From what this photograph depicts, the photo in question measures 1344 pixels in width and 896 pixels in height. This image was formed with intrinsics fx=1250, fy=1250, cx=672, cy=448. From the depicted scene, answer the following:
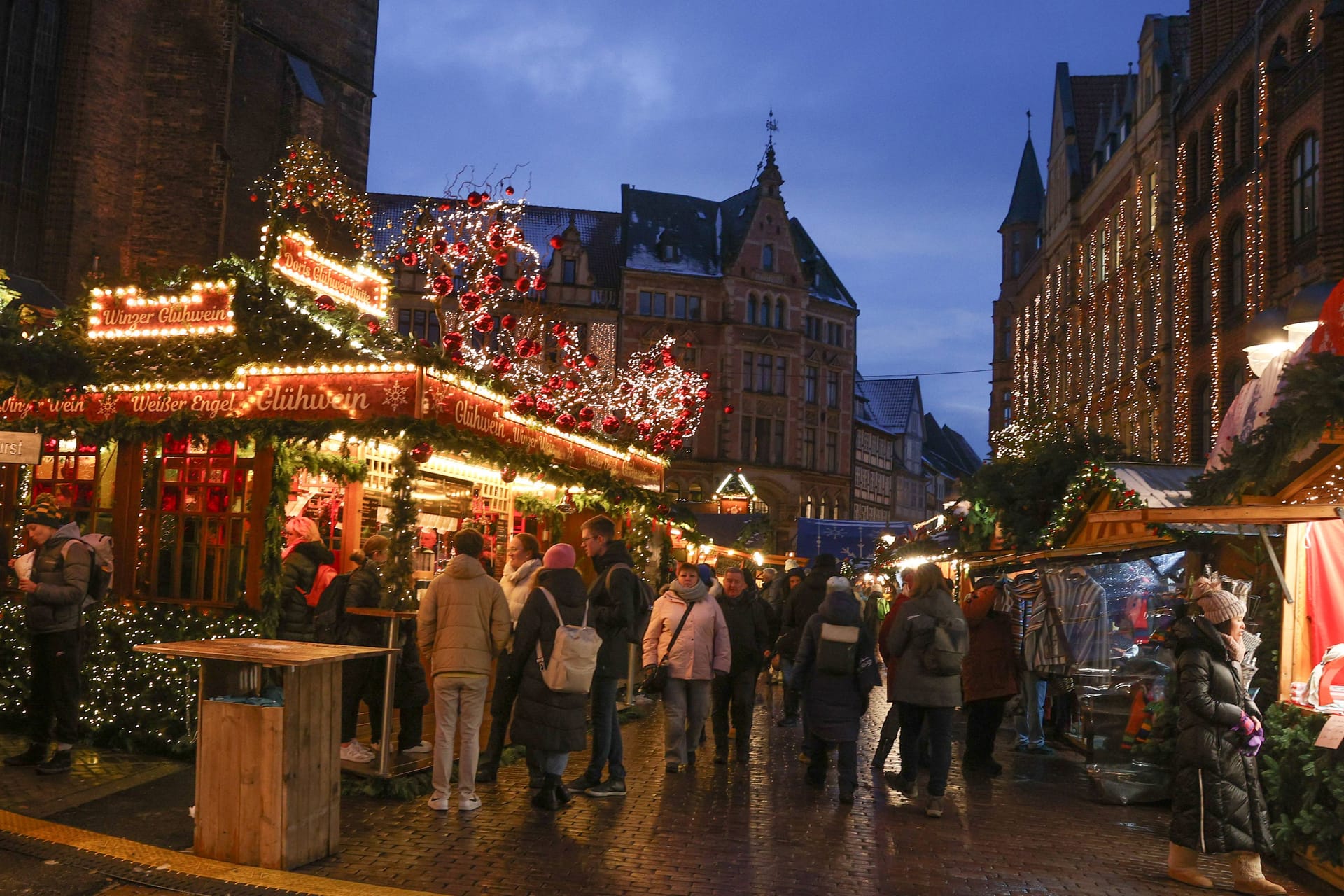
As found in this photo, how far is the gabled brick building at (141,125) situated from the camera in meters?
27.5

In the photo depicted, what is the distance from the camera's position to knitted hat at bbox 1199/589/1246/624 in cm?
670

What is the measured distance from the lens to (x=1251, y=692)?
7918 mm

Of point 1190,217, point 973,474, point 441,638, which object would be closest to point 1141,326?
point 1190,217

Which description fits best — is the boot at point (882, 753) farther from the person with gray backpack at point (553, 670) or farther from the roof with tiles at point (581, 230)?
the roof with tiles at point (581, 230)

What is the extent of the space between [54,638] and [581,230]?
5324 cm

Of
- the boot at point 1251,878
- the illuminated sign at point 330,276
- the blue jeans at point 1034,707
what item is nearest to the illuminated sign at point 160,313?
the illuminated sign at point 330,276

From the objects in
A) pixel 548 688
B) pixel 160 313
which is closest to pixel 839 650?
pixel 548 688

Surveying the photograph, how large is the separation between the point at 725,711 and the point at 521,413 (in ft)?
12.0

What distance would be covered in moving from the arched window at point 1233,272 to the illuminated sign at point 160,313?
21.4 meters

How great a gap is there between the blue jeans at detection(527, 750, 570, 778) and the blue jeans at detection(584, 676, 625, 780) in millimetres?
693

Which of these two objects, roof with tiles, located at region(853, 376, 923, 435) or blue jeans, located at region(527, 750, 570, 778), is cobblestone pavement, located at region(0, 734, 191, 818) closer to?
blue jeans, located at region(527, 750, 570, 778)

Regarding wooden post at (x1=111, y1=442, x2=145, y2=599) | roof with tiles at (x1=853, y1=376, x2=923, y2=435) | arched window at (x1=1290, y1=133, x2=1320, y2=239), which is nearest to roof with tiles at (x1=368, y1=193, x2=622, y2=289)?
roof with tiles at (x1=853, y1=376, x2=923, y2=435)

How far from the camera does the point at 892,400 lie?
86.9 metres

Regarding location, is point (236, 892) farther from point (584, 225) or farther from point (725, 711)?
point (584, 225)
